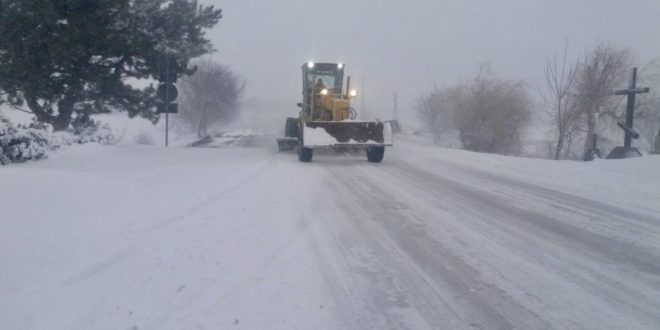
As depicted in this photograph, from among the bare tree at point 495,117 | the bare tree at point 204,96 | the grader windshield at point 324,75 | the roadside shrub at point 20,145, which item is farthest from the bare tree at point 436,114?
the roadside shrub at point 20,145

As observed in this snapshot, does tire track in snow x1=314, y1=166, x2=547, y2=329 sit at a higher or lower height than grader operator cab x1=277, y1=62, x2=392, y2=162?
lower

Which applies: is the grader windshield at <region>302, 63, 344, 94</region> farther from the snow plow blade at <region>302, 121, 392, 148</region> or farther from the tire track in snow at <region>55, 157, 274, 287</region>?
the tire track in snow at <region>55, 157, 274, 287</region>

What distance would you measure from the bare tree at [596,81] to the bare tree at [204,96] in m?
26.9

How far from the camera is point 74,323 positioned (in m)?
3.51

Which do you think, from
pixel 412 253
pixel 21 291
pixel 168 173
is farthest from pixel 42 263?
pixel 168 173

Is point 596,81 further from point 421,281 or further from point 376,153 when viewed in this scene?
point 421,281

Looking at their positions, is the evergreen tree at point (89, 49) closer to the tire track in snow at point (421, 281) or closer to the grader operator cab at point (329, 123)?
the grader operator cab at point (329, 123)

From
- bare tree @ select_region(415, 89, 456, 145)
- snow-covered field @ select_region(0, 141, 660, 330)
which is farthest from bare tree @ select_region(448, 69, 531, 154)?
snow-covered field @ select_region(0, 141, 660, 330)

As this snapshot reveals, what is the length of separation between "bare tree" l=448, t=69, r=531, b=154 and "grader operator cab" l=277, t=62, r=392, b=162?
17798mm

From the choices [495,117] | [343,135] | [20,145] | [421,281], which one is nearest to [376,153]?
[343,135]

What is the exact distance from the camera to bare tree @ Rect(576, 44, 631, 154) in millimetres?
29281

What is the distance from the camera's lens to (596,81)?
97.0 feet

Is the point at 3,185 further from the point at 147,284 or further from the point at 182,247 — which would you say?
the point at 147,284

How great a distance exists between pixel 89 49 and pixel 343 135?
344 inches
